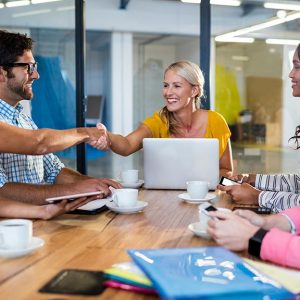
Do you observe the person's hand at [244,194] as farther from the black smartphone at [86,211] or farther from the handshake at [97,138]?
the handshake at [97,138]

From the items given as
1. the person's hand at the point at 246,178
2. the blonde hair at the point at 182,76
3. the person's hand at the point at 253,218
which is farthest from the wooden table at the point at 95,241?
the blonde hair at the point at 182,76

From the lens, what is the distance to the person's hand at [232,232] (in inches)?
48.4

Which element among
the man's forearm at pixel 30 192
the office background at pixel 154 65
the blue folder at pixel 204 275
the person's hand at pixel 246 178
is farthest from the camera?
the office background at pixel 154 65

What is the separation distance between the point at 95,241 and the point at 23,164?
115 centimetres

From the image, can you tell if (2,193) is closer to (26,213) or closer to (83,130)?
(26,213)

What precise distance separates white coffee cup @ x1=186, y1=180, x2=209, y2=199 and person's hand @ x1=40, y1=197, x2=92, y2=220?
1.70ft

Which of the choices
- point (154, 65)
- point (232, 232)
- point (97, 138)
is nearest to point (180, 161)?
point (97, 138)

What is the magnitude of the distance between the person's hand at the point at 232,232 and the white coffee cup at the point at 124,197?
520 mm

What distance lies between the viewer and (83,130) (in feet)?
7.38

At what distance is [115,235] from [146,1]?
5339 mm

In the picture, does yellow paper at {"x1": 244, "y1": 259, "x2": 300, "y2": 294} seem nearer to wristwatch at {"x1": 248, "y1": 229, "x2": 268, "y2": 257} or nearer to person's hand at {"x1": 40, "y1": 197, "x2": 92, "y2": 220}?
wristwatch at {"x1": 248, "y1": 229, "x2": 268, "y2": 257}

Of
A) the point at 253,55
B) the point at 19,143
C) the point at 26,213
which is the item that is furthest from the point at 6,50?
the point at 253,55

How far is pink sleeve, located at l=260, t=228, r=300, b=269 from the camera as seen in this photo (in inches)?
44.5

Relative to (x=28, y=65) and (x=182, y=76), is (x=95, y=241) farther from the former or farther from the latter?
(x=182, y=76)
